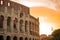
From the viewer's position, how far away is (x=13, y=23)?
3591 cm

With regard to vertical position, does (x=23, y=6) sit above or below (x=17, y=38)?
above

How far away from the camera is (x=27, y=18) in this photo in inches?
1586

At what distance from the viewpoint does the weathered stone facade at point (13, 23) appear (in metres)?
33.8

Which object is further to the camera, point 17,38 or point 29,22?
point 29,22

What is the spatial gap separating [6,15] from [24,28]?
6.48m

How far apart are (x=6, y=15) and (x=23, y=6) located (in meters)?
9.38

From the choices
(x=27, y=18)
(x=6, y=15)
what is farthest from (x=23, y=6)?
(x=6, y=15)

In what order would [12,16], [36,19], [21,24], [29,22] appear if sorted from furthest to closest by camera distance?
1. [36,19]
2. [29,22]
3. [21,24]
4. [12,16]

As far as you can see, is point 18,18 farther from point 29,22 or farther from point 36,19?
point 36,19

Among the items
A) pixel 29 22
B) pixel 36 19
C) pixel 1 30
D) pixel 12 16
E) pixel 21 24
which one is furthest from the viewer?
pixel 36 19

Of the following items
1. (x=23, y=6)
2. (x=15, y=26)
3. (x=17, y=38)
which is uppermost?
(x=23, y=6)

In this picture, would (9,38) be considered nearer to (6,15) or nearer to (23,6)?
(6,15)

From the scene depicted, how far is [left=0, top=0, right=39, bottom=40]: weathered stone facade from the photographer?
33781 millimetres

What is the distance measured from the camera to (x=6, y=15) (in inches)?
1345
